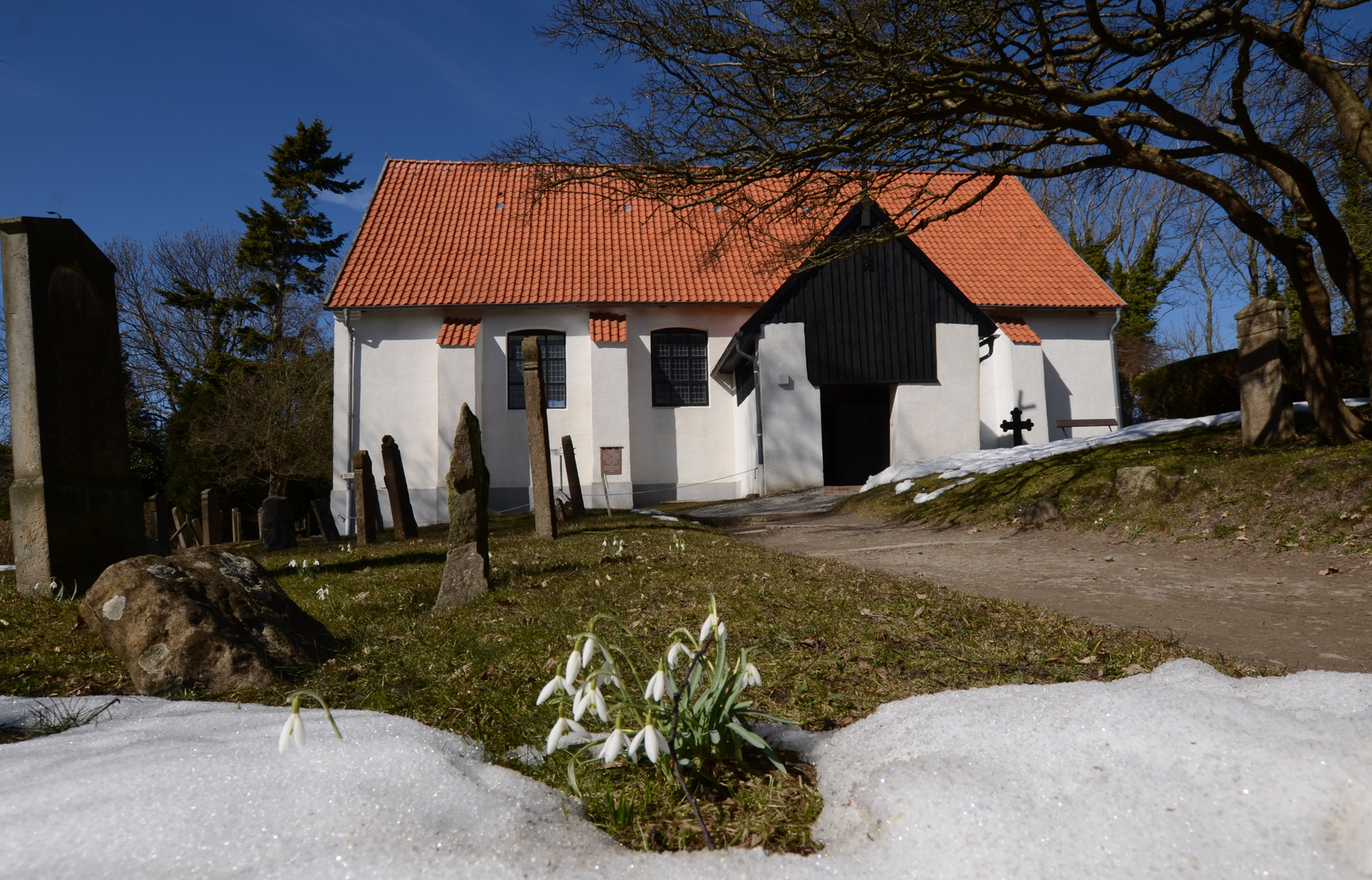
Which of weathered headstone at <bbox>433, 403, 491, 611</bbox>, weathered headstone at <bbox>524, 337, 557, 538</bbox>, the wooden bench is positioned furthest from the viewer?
the wooden bench

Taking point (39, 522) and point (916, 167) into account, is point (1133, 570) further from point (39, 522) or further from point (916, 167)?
point (39, 522)

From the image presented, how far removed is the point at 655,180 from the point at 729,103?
1.16m

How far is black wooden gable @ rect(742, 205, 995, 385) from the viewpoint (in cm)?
2108

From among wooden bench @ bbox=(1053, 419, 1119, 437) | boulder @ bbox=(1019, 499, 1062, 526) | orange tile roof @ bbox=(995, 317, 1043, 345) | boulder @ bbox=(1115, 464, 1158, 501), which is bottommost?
boulder @ bbox=(1019, 499, 1062, 526)

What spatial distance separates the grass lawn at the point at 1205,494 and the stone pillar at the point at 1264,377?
0.78ft

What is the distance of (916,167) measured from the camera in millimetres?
9023

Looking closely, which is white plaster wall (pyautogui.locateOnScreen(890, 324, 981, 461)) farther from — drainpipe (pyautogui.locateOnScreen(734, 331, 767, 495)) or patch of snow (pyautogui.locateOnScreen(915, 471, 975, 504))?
patch of snow (pyautogui.locateOnScreen(915, 471, 975, 504))

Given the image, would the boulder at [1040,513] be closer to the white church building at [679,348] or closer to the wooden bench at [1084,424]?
the white church building at [679,348]

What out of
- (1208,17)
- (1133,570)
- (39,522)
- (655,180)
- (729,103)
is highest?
(1208,17)

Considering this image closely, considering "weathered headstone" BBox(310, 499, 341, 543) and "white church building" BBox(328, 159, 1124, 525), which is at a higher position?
"white church building" BBox(328, 159, 1124, 525)

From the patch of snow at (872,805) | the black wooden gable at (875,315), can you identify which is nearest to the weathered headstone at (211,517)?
the black wooden gable at (875,315)

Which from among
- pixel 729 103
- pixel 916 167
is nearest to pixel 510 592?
pixel 729 103

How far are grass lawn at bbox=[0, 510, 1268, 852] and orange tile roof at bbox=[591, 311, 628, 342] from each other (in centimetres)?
1590

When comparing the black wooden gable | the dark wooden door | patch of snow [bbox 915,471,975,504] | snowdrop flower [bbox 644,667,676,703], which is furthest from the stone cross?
snowdrop flower [bbox 644,667,676,703]
